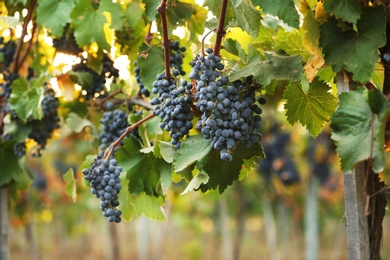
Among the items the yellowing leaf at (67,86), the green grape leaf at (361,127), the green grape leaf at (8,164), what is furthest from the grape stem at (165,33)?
the green grape leaf at (8,164)

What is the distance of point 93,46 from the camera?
2678 mm

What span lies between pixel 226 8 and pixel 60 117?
4.85ft

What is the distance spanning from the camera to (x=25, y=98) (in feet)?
8.82

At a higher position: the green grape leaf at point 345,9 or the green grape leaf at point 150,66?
the green grape leaf at point 150,66

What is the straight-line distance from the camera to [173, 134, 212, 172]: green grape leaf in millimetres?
1614

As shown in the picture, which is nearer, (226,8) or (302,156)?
(226,8)

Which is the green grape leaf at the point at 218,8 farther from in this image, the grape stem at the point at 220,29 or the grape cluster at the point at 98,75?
the grape cluster at the point at 98,75

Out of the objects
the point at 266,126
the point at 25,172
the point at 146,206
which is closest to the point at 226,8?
the point at 146,206

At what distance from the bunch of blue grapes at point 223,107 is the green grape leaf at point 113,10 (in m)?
0.92

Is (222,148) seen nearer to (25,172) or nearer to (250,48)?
(250,48)

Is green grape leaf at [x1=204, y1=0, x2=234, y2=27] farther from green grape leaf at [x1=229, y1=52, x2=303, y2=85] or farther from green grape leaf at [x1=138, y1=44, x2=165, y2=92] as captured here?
green grape leaf at [x1=138, y1=44, x2=165, y2=92]

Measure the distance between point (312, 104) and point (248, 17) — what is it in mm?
381

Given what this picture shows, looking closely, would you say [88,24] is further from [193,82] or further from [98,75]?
[193,82]

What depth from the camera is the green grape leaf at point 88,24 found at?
234 cm
